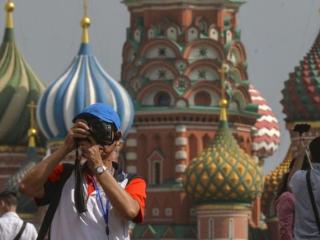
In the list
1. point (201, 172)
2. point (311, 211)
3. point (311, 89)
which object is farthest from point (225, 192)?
point (311, 211)

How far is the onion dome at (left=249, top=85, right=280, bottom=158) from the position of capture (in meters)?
57.9

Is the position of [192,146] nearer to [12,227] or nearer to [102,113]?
[12,227]

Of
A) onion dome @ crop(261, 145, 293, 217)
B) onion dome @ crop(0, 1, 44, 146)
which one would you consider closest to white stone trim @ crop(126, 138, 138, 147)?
onion dome @ crop(0, 1, 44, 146)

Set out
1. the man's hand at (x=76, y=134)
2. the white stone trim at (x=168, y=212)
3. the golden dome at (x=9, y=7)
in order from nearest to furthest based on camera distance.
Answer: the man's hand at (x=76, y=134), the white stone trim at (x=168, y=212), the golden dome at (x=9, y=7)

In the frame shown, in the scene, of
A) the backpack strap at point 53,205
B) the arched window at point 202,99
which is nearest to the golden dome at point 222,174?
the arched window at point 202,99

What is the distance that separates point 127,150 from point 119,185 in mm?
43859

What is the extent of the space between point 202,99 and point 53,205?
43626 millimetres

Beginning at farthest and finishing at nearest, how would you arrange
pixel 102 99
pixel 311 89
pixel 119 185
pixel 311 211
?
pixel 311 89, pixel 102 99, pixel 311 211, pixel 119 185

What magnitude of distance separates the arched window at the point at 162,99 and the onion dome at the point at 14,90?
3290 millimetres

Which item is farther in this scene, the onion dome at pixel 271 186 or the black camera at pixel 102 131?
the onion dome at pixel 271 186

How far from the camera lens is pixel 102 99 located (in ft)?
163

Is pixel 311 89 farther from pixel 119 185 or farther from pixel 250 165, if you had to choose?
pixel 119 185

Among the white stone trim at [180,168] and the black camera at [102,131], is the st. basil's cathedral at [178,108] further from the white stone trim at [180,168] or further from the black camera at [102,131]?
the black camera at [102,131]

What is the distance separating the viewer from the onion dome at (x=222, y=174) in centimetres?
4947
